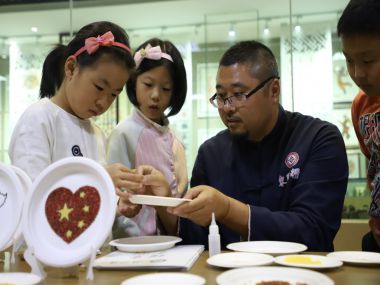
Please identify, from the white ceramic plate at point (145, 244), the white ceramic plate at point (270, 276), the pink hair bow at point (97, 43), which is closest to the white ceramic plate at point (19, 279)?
the white ceramic plate at point (145, 244)

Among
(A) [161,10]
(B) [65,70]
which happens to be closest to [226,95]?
(B) [65,70]

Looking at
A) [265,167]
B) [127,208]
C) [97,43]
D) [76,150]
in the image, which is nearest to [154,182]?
[127,208]

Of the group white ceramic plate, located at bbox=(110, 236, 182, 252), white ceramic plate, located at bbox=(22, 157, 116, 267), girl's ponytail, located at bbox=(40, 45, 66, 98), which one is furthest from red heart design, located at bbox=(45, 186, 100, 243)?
girl's ponytail, located at bbox=(40, 45, 66, 98)

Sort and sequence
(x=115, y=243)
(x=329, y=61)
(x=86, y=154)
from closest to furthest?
(x=115, y=243) < (x=86, y=154) < (x=329, y=61)

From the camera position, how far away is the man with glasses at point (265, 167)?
1333 mm

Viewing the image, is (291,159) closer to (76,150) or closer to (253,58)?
(253,58)

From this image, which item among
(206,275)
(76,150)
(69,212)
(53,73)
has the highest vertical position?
(53,73)

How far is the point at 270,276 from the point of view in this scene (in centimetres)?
90

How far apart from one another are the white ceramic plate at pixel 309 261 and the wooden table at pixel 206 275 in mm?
16

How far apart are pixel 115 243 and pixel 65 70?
2.50 feet

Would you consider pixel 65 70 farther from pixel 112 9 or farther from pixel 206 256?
pixel 112 9

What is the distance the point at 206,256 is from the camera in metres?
1.14

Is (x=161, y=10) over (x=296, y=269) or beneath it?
over

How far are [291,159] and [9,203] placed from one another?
97 centimetres
